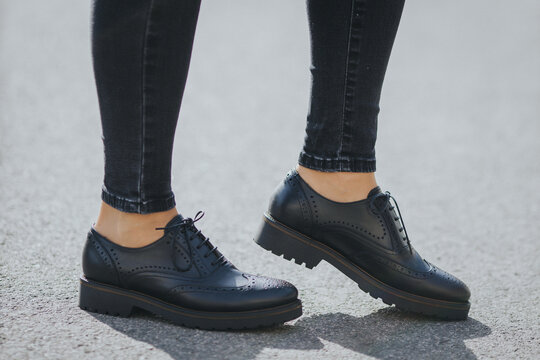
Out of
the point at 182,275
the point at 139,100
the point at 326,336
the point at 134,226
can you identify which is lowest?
the point at 326,336

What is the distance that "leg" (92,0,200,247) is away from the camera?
1504 mm

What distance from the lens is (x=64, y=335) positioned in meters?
1.55

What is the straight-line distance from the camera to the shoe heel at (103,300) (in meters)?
1.66

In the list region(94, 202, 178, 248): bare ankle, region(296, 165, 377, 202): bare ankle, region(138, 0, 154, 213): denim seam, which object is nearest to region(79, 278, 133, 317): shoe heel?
region(94, 202, 178, 248): bare ankle

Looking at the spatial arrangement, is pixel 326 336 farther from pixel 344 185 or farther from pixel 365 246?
pixel 344 185

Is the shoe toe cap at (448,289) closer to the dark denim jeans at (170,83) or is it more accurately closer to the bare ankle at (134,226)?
the dark denim jeans at (170,83)

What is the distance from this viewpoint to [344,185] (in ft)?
5.85

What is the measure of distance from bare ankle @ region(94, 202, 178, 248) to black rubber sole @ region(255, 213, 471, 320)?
1.02 feet

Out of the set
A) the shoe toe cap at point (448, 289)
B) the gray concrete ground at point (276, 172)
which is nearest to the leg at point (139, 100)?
the gray concrete ground at point (276, 172)

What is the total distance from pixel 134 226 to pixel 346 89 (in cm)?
62

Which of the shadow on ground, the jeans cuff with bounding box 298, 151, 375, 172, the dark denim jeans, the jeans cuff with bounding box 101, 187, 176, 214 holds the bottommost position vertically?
the shadow on ground

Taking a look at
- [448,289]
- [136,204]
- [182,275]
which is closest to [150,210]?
[136,204]

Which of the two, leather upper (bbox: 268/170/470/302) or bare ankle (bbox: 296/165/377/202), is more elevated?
bare ankle (bbox: 296/165/377/202)

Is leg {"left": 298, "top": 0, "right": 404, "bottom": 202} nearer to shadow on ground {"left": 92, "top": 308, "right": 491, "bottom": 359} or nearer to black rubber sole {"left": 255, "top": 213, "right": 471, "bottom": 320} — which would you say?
black rubber sole {"left": 255, "top": 213, "right": 471, "bottom": 320}
